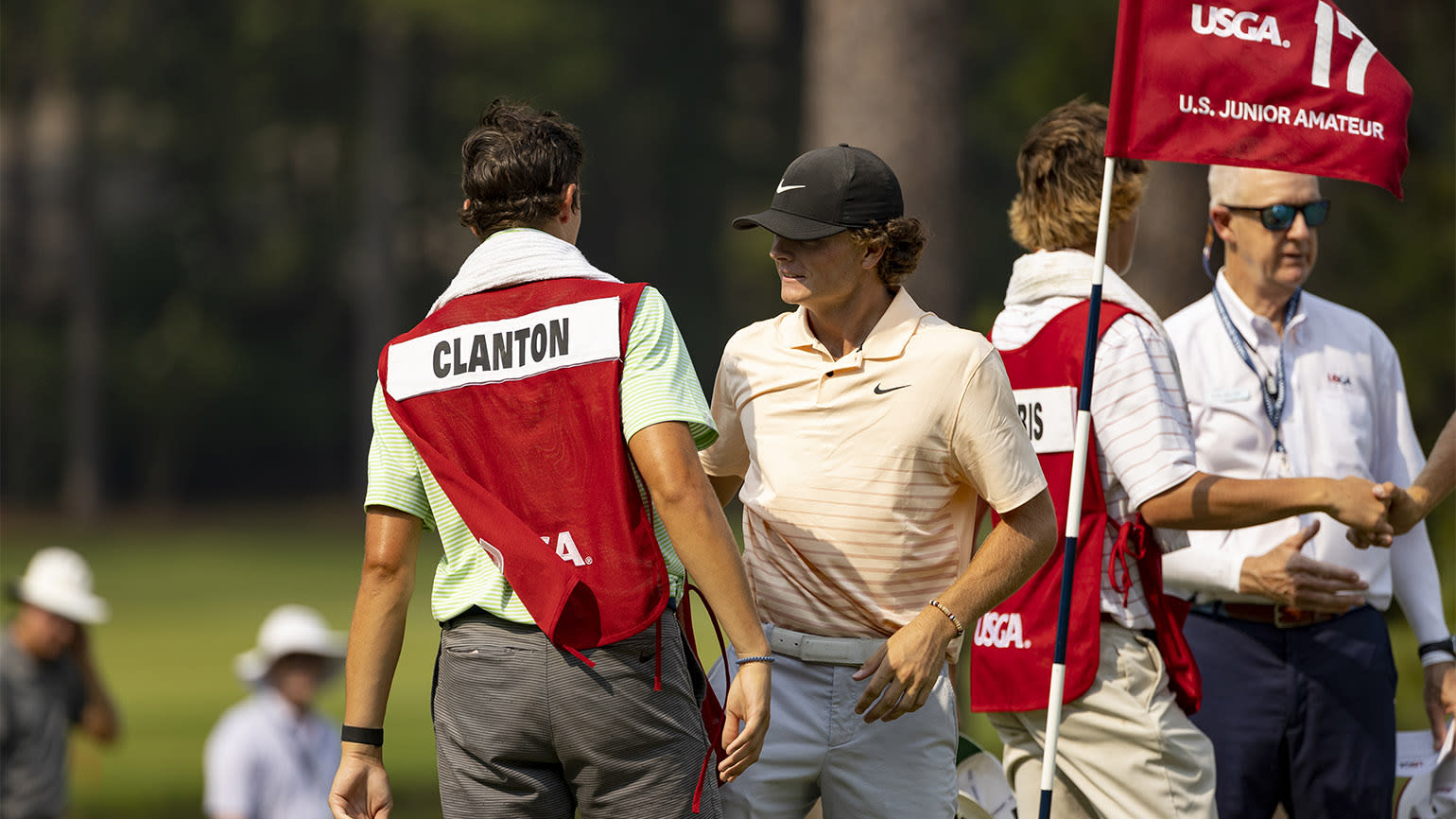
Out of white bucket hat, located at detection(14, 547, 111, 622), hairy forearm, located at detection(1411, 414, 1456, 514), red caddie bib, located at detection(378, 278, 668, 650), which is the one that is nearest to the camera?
red caddie bib, located at detection(378, 278, 668, 650)

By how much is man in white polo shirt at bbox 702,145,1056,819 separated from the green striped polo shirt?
0.33 m

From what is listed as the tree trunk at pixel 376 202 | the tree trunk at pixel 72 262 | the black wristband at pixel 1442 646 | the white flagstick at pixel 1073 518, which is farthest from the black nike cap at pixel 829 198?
the tree trunk at pixel 376 202

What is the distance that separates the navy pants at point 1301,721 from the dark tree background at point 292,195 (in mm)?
30478

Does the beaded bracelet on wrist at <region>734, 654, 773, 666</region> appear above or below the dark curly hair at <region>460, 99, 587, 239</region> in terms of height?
below

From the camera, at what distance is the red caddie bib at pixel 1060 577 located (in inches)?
150

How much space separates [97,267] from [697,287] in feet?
43.2

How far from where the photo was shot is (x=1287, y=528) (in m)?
4.30

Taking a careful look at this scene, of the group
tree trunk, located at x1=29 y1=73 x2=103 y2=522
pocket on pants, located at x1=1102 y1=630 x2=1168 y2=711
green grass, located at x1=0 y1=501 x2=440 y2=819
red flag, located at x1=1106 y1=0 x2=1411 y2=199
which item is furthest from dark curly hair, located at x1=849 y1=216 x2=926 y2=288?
tree trunk, located at x1=29 y1=73 x2=103 y2=522

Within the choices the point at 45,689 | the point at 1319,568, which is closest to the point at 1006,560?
the point at 1319,568

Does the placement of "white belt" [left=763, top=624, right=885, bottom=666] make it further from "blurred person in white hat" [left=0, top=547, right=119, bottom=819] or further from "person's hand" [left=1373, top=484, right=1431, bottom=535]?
"blurred person in white hat" [left=0, top=547, right=119, bottom=819]

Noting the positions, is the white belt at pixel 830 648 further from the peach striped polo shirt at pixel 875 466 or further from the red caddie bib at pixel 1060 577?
the red caddie bib at pixel 1060 577

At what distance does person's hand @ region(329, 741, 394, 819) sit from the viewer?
11.1 ft

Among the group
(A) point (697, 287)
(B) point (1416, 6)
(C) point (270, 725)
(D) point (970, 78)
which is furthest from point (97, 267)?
(C) point (270, 725)

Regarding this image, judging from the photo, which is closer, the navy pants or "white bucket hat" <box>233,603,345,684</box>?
the navy pants
